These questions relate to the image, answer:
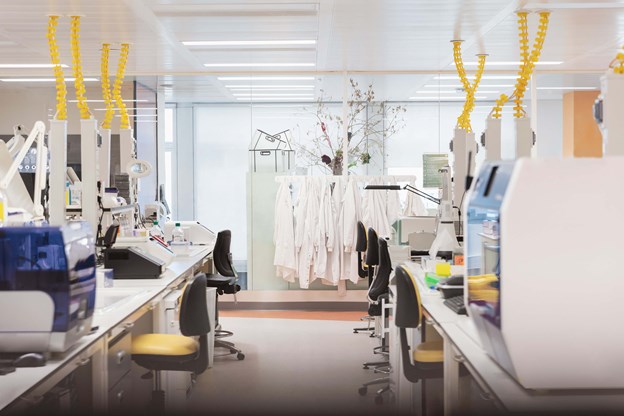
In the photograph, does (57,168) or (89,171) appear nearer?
(57,168)

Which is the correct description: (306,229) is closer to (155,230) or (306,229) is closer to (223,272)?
(223,272)

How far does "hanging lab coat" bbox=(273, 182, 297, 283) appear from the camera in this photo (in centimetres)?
821

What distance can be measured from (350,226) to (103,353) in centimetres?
510

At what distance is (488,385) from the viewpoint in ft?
7.75

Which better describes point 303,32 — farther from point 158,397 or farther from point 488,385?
point 488,385

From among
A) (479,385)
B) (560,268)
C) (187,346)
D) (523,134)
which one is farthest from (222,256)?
(560,268)

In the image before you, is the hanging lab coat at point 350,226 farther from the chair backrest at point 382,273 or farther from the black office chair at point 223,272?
the chair backrest at point 382,273

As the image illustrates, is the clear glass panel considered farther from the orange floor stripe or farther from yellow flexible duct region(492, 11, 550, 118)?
yellow flexible duct region(492, 11, 550, 118)

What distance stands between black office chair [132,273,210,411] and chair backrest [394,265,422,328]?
37.7 inches

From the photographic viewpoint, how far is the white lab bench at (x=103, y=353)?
94.4 inches

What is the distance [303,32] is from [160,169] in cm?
322

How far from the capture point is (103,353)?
319 cm

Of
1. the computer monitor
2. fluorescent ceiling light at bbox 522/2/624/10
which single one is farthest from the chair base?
fluorescent ceiling light at bbox 522/2/624/10

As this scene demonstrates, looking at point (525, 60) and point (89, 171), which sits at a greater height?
point (525, 60)
